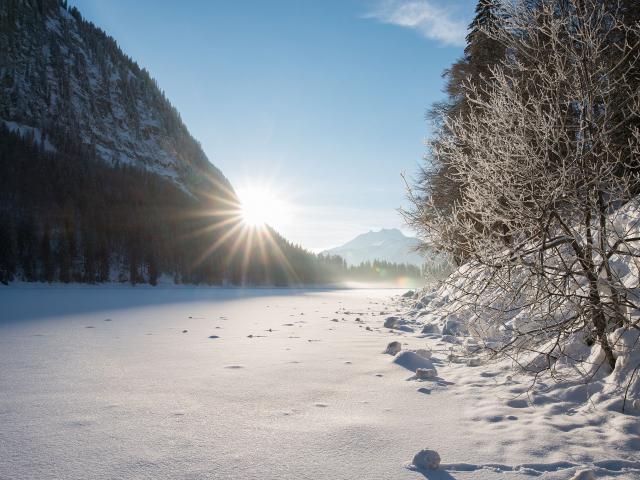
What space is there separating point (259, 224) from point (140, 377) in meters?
130

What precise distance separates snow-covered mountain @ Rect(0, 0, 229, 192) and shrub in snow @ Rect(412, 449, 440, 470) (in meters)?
157

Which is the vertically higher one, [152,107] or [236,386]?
[152,107]

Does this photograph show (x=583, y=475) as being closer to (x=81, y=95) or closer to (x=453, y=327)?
(x=453, y=327)

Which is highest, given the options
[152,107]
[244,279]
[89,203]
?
[152,107]

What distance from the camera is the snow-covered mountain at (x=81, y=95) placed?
486 feet

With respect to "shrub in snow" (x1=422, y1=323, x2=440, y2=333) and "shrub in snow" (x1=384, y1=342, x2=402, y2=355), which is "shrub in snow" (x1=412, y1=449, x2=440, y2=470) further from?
"shrub in snow" (x1=422, y1=323, x2=440, y2=333)

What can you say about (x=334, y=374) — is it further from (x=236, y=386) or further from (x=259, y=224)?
(x=259, y=224)

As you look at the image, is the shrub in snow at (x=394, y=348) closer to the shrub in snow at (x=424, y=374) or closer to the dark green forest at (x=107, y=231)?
the shrub in snow at (x=424, y=374)

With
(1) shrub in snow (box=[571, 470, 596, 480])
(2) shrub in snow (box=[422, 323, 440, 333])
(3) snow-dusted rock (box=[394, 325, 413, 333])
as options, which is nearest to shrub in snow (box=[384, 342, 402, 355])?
(2) shrub in snow (box=[422, 323, 440, 333])

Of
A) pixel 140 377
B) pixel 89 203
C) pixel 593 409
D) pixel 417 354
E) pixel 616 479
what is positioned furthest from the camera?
pixel 89 203

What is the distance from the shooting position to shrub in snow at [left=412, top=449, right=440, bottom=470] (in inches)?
105

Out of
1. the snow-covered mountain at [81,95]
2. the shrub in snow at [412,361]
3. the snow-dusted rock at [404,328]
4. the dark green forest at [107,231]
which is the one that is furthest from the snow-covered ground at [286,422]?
the snow-covered mountain at [81,95]

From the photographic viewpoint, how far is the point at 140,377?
5.22 m

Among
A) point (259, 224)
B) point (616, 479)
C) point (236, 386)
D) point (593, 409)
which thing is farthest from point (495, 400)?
point (259, 224)
